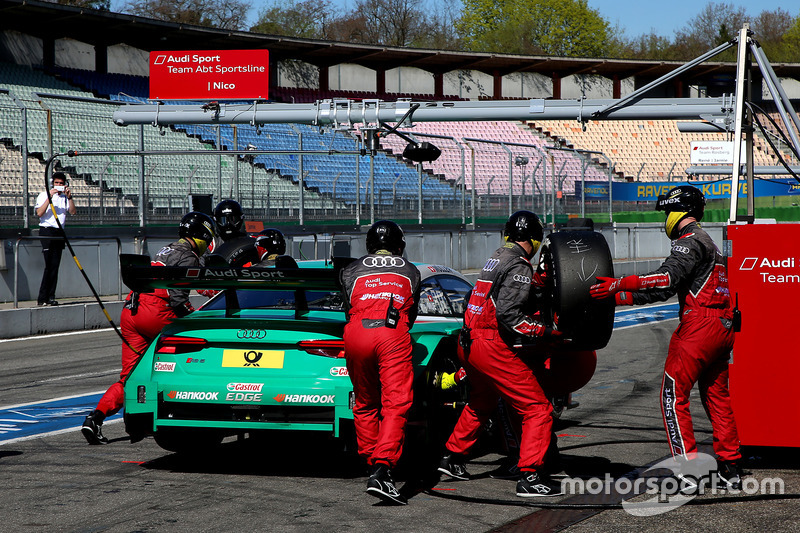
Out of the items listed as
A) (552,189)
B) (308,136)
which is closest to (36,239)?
(308,136)

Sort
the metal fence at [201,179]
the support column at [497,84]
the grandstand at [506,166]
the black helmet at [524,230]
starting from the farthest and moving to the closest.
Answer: the support column at [497,84], the grandstand at [506,166], the metal fence at [201,179], the black helmet at [524,230]

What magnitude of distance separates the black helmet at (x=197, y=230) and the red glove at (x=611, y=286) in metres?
3.27

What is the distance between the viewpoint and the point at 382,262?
577 centimetres

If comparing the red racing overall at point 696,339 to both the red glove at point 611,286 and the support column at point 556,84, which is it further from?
the support column at point 556,84

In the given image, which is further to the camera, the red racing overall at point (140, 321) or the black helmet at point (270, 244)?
the black helmet at point (270, 244)

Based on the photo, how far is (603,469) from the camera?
6277mm

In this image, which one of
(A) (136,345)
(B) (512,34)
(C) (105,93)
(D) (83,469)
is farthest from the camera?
(B) (512,34)

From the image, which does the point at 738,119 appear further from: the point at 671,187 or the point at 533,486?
the point at 671,187

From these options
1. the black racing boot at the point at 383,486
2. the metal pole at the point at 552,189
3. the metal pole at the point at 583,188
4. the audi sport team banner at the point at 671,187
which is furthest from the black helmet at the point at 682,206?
the audi sport team banner at the point at 671,187

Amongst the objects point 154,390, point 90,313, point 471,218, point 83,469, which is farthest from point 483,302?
point 471,218

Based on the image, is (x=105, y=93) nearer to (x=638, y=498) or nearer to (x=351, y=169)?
(x=351, y=169)

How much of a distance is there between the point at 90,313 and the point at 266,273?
10152 mm

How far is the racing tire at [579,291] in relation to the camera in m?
5.85

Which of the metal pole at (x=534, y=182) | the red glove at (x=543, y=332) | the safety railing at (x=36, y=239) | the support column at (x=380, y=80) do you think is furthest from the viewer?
the support column at (x=380, y=80)
